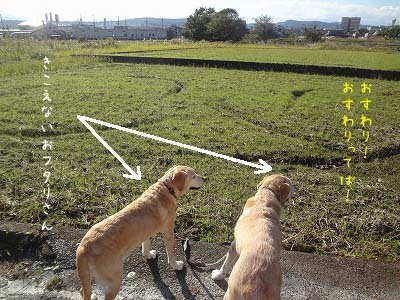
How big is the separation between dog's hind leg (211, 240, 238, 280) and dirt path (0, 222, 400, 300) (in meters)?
0.08

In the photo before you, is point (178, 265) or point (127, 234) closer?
point (127, 234)

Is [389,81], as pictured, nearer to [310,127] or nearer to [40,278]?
[310,127]

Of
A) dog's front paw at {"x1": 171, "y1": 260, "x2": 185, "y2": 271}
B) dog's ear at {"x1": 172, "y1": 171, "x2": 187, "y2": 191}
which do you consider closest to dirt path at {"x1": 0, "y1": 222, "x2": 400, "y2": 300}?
dog's front paw at {"x1": 171, "y1": 260, "x2": 185, "y2": 271}

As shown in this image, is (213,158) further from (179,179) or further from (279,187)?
(279,187)

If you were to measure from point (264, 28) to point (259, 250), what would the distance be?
6396 centimetres

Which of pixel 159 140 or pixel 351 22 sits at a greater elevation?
pixel 351 22

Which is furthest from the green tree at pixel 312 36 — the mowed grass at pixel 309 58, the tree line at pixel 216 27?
the mowed grass at pixel 309 58

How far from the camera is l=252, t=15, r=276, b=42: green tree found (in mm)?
61303

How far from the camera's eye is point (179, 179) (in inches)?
163

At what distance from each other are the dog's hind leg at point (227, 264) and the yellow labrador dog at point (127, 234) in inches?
16.7

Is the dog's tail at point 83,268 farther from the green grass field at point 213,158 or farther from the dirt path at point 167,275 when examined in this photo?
the green grass field at point 213,158

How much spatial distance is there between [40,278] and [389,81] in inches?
732

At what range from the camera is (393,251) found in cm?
438

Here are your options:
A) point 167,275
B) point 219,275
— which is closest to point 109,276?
point 167,275
